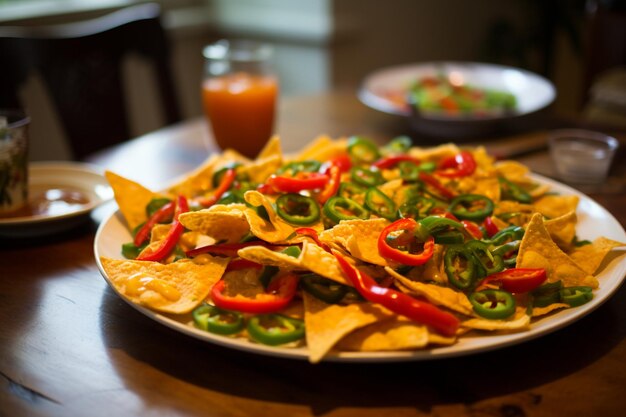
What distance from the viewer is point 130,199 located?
4.63ft

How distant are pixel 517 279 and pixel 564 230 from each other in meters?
0.27

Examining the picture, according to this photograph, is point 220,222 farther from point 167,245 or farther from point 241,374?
point 241,374

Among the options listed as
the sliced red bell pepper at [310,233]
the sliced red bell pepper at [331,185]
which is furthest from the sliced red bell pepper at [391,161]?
the sliced red bell pepper at [310,233]

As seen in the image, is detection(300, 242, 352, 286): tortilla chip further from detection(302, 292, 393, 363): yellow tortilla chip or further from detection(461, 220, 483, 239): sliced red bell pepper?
detection(461, 220, 483, 239): sliced red bell pepper

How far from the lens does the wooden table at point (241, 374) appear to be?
2.95 feet

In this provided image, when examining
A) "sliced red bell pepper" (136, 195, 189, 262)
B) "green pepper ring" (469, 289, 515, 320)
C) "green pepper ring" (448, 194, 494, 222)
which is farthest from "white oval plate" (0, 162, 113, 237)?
"green pepper ring" (469, 289, 515, 320)

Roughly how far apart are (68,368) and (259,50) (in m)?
1.50

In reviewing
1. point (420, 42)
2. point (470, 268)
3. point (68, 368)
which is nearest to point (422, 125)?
point (470, 268)

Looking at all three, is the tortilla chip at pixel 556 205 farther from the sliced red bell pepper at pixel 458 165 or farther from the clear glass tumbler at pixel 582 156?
the clear glass tumbler at pixel 582 156

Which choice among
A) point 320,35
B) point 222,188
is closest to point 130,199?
point 222,188

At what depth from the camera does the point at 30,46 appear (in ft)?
7.95

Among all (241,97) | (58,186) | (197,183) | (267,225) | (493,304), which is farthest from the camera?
(241,97)

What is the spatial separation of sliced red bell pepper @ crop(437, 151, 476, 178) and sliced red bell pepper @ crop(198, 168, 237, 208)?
48 cm

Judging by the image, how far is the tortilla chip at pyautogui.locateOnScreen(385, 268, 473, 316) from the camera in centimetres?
99
